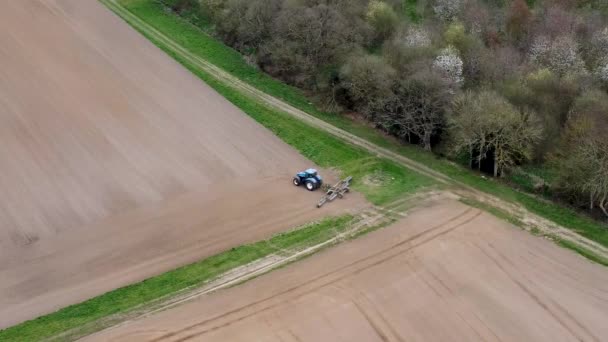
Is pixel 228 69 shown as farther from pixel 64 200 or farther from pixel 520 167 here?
pixel 520 167

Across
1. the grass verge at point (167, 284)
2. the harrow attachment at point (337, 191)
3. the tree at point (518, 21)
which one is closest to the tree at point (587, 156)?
the harrow attachment at point (337, 191)

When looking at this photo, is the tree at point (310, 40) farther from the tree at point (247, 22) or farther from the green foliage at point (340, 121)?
the tree at point (247, 22)

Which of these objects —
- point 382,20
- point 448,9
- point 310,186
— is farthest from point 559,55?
point 310,186

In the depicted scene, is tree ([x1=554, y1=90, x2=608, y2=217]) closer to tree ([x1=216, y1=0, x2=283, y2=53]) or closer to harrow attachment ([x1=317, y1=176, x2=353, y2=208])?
harrow attachment ([x1=317, y1=176, x2=353, y2=208])

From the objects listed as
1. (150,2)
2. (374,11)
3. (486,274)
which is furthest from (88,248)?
(150,2)

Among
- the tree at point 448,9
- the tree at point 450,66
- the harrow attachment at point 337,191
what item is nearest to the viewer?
the harrow attachment at point 337,191

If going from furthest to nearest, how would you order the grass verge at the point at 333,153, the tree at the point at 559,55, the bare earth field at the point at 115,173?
the tree at the point at 559,55 < the grass verge at the point at 333,153 < the bare earth field at the point at 115,173

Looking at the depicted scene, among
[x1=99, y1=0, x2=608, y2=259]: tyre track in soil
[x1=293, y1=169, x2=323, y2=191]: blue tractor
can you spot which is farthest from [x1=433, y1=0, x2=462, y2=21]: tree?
[x1=293, y1=169, x2=323, y2=191]: blue tractor
